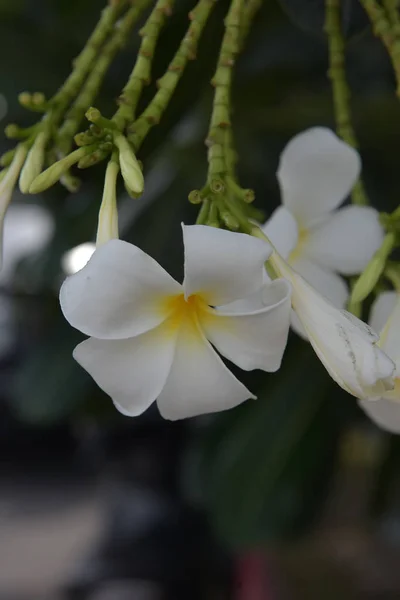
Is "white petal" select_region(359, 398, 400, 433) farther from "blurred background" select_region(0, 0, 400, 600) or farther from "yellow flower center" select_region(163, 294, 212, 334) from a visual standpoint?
"blurred background" select_region(0, 0, 400, 600)

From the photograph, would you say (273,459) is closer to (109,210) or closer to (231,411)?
(231,411)

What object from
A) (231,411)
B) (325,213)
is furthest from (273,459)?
(325,213)

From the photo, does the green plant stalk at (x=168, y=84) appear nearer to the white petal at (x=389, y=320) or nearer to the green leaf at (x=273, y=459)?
the white petal at (x=389, y=320)

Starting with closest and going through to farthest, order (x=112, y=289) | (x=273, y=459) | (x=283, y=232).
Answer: (x=112, y=289) → (x=283, y=232) → (x=273, y=459)

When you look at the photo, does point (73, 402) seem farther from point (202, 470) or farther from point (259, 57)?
point (259, 57)

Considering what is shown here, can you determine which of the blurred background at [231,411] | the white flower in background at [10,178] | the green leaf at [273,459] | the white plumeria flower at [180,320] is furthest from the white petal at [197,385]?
the green leaf at [273,459]
